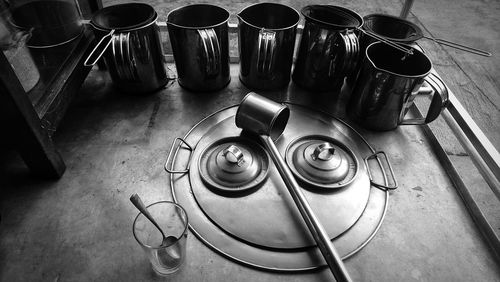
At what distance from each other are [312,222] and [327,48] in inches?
18.8

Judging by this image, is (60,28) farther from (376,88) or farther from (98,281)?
(376,88)

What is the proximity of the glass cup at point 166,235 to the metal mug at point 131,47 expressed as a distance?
0.39m

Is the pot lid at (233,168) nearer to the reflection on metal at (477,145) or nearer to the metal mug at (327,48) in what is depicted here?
the metal mug at (327,48)

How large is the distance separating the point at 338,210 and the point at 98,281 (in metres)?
0.49

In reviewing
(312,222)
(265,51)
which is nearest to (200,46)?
(265,51)

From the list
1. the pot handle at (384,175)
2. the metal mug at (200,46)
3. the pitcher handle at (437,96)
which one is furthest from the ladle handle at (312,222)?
the pitcher handle at (437,96)

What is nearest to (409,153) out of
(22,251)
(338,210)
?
(338,210)

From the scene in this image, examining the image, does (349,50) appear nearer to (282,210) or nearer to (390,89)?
(390,89)

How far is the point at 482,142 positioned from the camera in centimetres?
72

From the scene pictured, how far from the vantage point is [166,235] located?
586 millimetres

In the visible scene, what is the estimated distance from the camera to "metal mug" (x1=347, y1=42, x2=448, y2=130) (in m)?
0.71

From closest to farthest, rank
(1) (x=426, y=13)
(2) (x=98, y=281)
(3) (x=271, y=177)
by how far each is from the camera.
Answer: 1. (2) (x=98, y=281)
2. (3) (x=271, y=177)
3. (1) (x=426, y=13)

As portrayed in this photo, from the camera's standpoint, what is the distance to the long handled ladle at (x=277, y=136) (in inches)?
21.0

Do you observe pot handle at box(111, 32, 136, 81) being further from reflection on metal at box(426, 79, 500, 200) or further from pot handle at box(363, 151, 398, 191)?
reflection on metal at box(426, 79, 500, 200)
